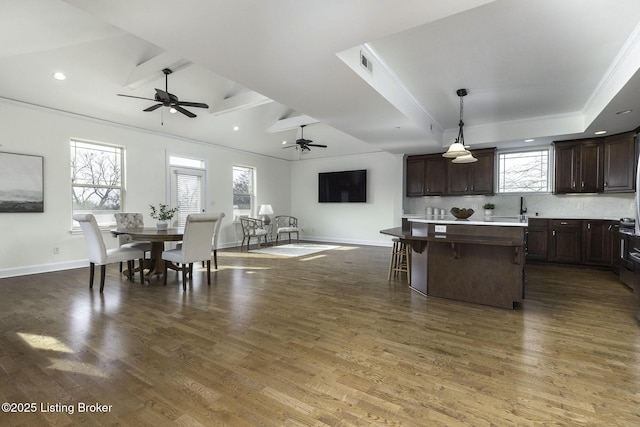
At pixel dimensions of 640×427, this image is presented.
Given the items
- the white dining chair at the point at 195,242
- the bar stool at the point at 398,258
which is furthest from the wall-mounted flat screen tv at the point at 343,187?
the white dining chair at the point at 195,242

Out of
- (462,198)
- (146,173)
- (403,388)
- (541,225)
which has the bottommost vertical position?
(403,388)

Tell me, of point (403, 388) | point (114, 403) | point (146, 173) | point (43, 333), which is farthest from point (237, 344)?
point (146, 173)

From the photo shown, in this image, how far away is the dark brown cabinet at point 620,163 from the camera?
4890 millimetres

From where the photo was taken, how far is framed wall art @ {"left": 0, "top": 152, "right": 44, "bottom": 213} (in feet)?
14.7

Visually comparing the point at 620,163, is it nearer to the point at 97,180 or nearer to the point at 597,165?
the point at 597,165

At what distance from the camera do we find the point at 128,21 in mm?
2125

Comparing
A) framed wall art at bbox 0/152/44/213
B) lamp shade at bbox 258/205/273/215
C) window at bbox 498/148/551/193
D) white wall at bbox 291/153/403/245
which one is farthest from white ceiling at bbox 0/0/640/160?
lamp shade at bbox 258/205/273/215

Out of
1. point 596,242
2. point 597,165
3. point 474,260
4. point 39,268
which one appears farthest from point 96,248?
point 597,165

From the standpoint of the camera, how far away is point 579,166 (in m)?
5.52

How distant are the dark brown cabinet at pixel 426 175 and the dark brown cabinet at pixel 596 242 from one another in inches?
102

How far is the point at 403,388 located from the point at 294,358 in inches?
30.7

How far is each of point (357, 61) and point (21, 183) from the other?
17.5 feet

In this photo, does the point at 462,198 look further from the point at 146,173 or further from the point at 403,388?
the point at 146,173

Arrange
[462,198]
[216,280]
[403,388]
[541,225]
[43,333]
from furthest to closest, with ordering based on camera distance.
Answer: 1. [462,198]
2. [541,225]
3. [216,280]
4. [43,333]
5. [403,388]
